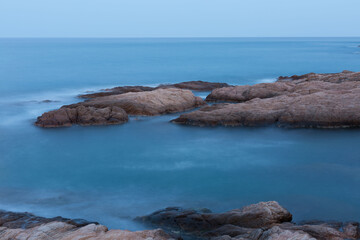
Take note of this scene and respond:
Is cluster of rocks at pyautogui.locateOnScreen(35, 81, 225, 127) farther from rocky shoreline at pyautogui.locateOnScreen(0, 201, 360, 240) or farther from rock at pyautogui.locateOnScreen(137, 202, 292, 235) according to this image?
rock at pyautogui.locateOnScreen(137, 202, 292, 235)

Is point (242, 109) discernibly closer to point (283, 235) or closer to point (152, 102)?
point (152, 102)

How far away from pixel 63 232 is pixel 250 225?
4120mm

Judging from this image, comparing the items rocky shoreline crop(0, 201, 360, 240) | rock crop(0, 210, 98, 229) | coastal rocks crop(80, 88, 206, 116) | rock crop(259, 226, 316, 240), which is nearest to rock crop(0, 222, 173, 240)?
rocky shoreline crop(0, 201, 360, 240)

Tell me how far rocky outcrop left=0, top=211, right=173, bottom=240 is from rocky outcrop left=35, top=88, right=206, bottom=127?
11.8 m

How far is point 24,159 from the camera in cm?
1720

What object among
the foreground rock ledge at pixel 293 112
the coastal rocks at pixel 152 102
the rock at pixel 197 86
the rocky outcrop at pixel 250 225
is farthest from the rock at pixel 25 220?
the rock at pixel 197 86

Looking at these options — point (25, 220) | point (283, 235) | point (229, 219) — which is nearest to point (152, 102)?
point (25, 220)

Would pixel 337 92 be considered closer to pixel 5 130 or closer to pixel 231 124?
pixel 231 124

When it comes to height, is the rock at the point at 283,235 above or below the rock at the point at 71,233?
above

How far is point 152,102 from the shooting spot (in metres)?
24.5

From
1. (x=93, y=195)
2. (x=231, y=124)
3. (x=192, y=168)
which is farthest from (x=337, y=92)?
(x=93, y=195)

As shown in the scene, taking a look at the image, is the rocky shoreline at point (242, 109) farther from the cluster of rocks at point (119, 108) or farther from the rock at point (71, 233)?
the rock at point (71, 233)

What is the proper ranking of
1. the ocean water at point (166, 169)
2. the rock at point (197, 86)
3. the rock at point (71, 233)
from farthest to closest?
1. the rock at point (197, 86)
2. the ocean water at point (166, 169)
3. the rock at point (71, 233)

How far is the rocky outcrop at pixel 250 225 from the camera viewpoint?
8805 mm
